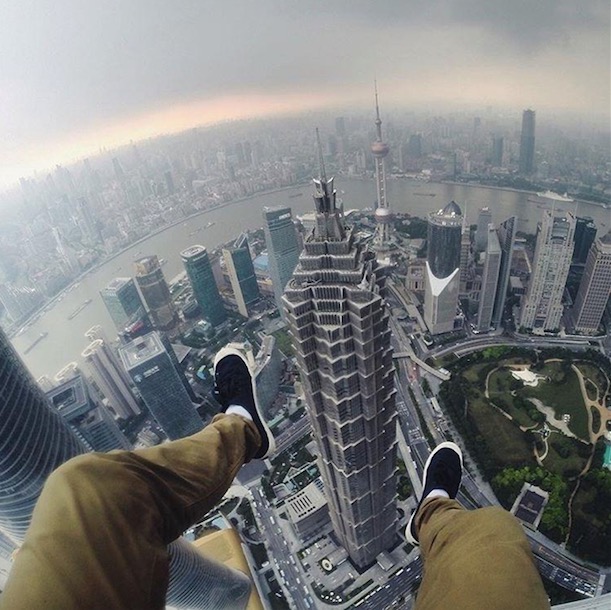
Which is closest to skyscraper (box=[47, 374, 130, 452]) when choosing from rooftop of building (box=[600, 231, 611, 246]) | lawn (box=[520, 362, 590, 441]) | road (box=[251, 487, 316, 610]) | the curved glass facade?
road (box=[251, 487, 316, 610])

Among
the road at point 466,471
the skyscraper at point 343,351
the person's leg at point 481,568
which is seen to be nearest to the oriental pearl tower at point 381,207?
the road at point 466,471

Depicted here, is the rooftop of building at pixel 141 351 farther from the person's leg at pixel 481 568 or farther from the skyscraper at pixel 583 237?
the skyscraper at pixel 583 237

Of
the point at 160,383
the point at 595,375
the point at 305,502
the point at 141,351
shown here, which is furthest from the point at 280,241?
the point at 595,375

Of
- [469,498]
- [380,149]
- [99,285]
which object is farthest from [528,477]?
[99,285]

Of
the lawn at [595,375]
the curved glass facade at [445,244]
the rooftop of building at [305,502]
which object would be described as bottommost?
the lawn at [595,375]

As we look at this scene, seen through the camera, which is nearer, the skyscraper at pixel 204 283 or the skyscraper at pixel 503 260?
the skyscraper at pixel 503 260

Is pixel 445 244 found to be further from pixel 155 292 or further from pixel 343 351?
pixel 155 292

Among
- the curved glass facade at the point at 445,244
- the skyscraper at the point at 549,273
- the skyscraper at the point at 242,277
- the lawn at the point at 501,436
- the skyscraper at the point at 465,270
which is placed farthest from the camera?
the skyscraper at the point at 242,277
